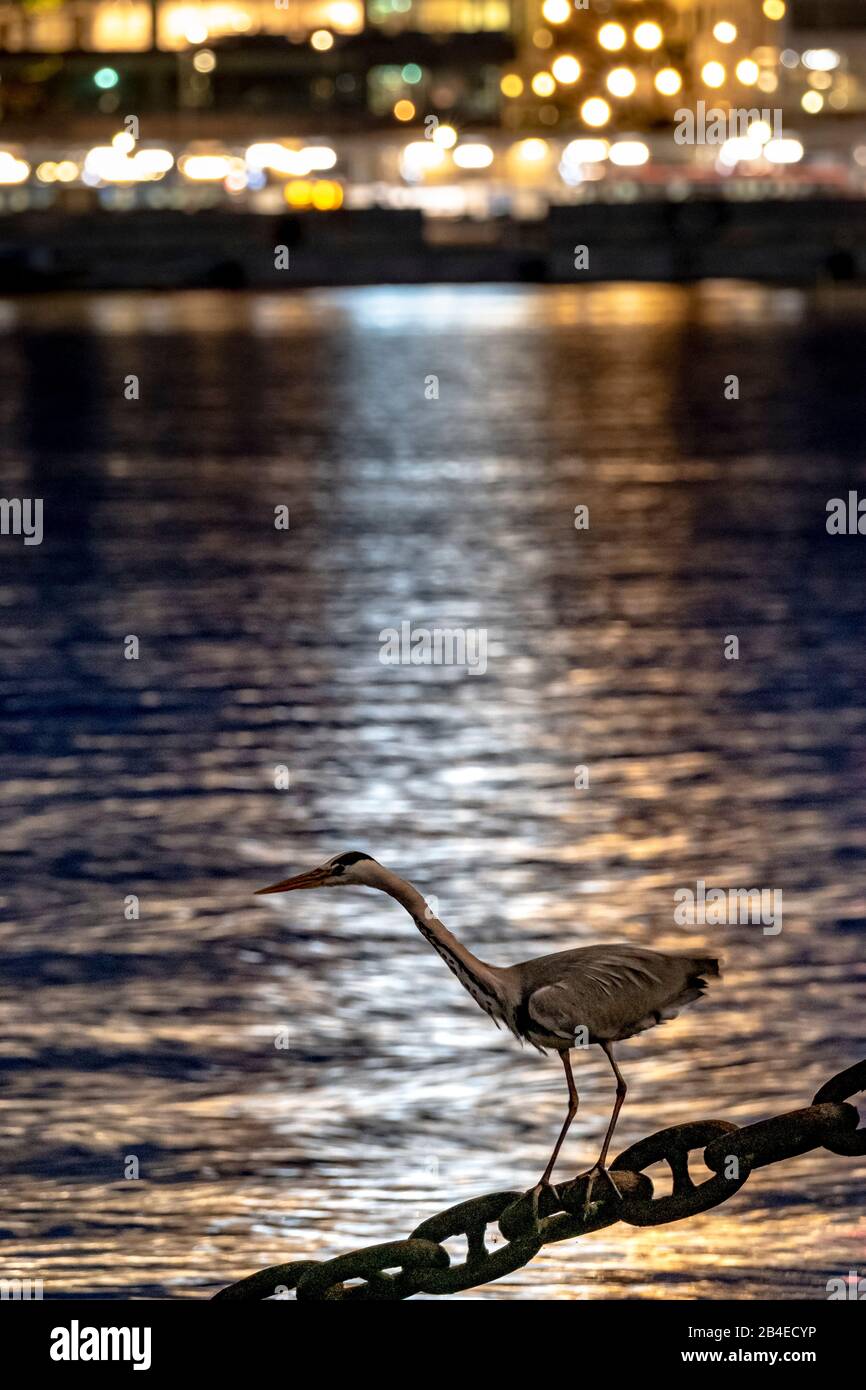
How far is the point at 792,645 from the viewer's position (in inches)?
620

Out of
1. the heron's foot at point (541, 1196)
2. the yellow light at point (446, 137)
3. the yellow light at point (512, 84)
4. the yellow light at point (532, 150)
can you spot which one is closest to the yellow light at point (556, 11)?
the yellow light at point (512, 84)

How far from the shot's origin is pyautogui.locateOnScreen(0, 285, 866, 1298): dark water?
6750 mm

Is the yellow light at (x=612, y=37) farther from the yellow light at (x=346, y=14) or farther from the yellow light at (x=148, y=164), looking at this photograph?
the yellow light at (x=148, y=164)

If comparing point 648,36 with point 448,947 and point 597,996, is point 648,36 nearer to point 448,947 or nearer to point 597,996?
point 597,996

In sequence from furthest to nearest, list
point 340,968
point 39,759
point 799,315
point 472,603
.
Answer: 1. point 799,315
2. point 472,603
3. point 39,759
4. point 340,968

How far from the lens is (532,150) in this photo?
118 m

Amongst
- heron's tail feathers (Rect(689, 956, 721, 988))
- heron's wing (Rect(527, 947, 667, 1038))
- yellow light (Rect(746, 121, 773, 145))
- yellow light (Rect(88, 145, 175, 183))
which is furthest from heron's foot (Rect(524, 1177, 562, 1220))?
yellow light (Rect(746, 121, 773, 145))

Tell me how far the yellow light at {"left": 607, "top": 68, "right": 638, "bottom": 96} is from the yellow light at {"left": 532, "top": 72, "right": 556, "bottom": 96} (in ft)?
9.69

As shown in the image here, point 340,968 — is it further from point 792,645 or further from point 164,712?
point 792,645

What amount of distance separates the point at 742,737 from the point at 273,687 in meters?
2.89

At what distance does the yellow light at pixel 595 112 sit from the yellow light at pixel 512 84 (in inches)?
130

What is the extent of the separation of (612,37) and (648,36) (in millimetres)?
2268
